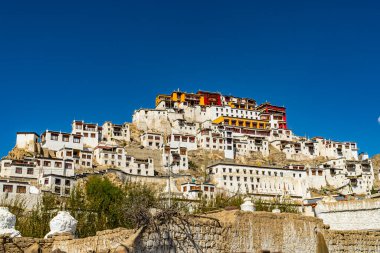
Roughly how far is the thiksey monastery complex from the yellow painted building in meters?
0.22

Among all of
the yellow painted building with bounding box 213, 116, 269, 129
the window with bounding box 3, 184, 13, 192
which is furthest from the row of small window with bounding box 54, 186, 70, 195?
the yellow painted building with bounding box 213, 116, 269, 129

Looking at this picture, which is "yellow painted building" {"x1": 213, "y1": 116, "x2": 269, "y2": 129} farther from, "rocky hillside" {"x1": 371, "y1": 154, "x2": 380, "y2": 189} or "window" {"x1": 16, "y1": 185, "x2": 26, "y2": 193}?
"window" {"x1": 16, "y1": 185, "x2": 26, "y2": 193}

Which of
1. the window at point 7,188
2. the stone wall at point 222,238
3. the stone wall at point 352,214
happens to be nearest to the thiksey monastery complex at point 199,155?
the window at point 7,188

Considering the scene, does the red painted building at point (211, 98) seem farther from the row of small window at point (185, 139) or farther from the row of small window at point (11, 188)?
the row of small window at point (11, 188)

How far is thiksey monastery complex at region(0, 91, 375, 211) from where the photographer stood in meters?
69.4

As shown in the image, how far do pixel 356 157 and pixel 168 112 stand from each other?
40.7 m

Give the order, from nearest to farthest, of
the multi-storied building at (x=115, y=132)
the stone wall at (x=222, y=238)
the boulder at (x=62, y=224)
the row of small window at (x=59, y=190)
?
the stone wall at (x=222, y=238), the boulder at (x=62, y=224), the row of small window at (x=59, y=190), the multi-storied building at (x=115, y=132)

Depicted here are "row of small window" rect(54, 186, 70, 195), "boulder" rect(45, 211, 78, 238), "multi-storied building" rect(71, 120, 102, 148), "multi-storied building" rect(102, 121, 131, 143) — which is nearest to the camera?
"boulder" rect(45, 211, 78, 238)

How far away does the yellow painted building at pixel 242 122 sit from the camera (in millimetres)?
102375

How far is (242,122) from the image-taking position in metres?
105

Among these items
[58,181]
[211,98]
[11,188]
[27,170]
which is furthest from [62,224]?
[211,98]

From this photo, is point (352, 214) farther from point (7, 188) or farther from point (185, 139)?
point (185, 139)

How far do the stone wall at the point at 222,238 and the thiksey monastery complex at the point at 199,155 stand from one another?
4240 centimetres

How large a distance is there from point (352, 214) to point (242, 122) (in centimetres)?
8437
